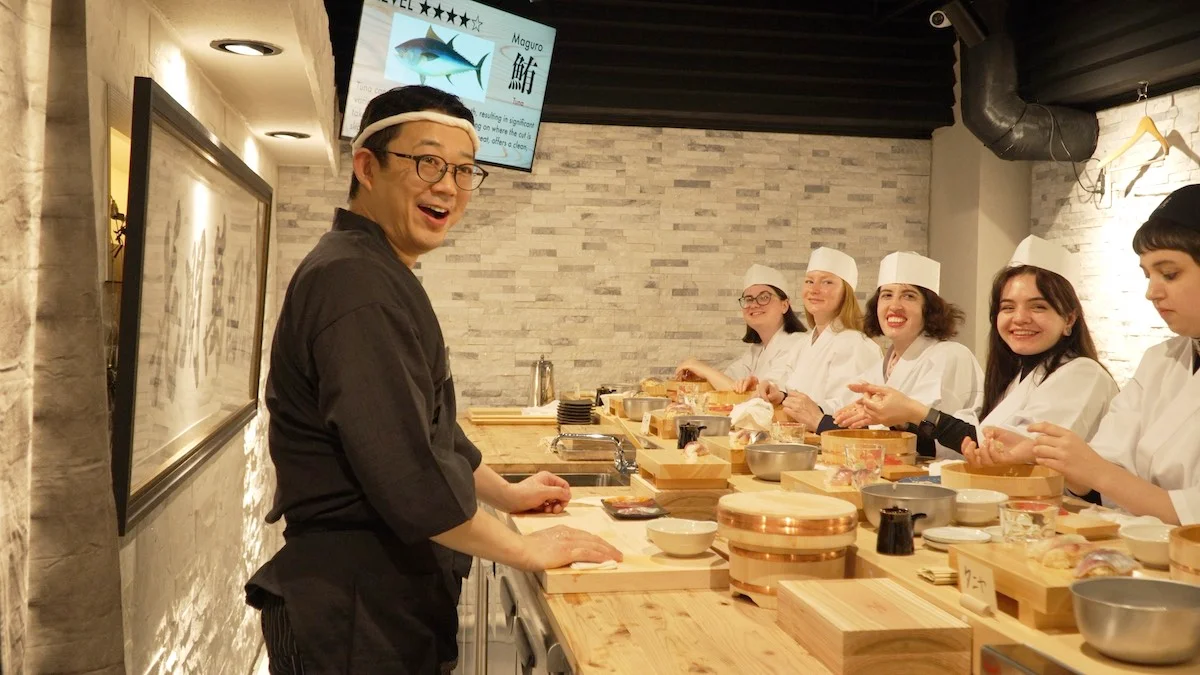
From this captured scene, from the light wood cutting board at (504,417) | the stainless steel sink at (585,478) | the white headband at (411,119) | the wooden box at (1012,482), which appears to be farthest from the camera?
the light wood cutting board at (504,417)

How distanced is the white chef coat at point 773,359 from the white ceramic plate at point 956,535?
3706mm

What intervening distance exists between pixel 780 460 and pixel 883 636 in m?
1.23

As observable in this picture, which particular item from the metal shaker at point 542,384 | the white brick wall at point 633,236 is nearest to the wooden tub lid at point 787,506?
the metal shaker at point 542,384

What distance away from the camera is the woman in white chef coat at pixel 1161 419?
2.27 metres

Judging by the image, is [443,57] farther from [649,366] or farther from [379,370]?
[379,370]

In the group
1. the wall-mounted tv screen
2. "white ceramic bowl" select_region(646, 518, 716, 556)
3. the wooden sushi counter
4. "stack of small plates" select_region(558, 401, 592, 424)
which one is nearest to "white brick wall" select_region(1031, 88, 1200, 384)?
"stack of small plates" select_region(558, 401, 592, 424)

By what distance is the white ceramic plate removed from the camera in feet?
5.91

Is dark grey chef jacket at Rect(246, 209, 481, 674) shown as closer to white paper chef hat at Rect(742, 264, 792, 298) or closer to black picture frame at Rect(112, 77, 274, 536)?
black picture frame at Rect(112, 77, 274, 536)

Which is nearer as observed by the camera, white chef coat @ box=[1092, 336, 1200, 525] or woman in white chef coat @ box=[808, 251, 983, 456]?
white chef coat @ box=[1092, 336, 1200, 525]

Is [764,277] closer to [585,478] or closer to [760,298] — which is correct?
[760,298]

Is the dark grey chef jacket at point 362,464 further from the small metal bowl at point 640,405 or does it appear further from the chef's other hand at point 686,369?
the chef's other hand at point 686,369

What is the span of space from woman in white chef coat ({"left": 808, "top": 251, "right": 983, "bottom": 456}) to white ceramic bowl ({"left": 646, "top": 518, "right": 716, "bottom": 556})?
2502 mm

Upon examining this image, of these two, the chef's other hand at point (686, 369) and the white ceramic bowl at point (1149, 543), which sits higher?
the chef's other hand at point (686, 369)

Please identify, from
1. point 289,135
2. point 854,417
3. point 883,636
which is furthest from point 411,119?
point 289,135
